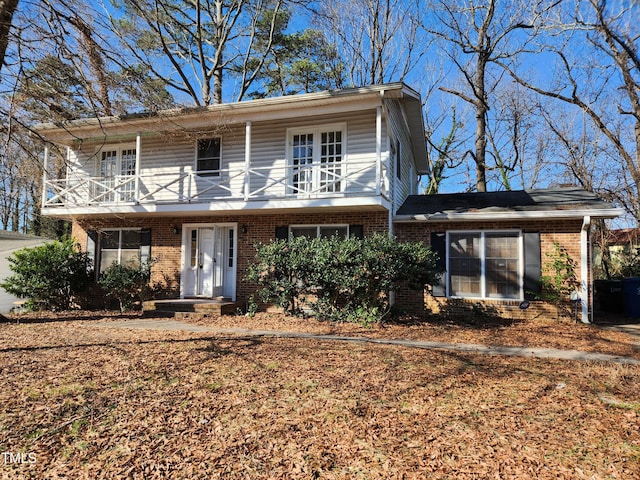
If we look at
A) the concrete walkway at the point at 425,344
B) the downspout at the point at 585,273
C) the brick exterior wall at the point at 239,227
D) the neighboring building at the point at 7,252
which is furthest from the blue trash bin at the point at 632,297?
the neighboring building at the point at 7,252

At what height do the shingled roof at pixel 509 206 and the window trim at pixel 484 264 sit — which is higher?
the shingled roof at pixel 509 206

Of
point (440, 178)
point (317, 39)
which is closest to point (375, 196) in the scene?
point (317, 39)

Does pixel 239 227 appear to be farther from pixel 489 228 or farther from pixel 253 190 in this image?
pixel 489 228

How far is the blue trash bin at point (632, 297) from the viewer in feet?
34.7

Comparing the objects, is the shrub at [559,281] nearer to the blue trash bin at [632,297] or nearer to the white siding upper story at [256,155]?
the blue trash bin at [632,297]

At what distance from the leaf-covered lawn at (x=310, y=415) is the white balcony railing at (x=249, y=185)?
16.3 feet

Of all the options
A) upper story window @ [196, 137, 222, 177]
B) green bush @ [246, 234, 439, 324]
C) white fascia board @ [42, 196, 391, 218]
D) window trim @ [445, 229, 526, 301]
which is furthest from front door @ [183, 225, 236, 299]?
window trim @ [445, 229, 526, 301]

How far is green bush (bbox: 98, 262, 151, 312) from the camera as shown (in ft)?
34.9

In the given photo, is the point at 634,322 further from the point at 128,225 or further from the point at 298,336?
the point at 128,225

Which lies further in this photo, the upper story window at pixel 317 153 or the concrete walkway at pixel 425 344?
the upper story window at pixel 317 153

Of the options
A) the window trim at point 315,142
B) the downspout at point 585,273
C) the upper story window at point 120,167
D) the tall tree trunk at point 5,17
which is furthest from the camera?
the upper story window at point 120,167

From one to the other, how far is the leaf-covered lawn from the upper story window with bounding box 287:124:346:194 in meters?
5.66

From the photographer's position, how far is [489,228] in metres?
9.80

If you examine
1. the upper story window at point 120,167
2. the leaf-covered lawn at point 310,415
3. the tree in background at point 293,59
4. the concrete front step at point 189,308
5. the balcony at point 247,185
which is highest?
the tree in background at point 293,59
